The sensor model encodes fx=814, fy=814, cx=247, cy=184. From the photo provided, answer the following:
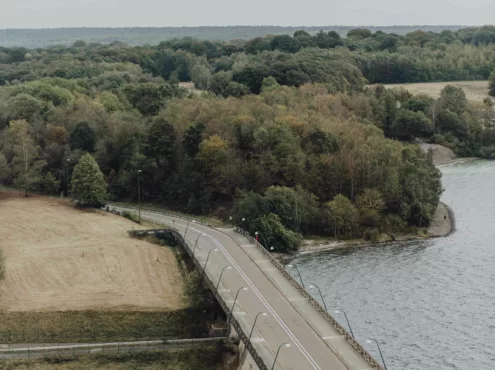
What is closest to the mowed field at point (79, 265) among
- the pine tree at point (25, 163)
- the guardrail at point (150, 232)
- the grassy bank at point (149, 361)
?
the guardrail at point (150, 232)

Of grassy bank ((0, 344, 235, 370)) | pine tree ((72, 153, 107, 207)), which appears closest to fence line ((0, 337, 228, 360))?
grassy bank ((0, 344, 235, 370))

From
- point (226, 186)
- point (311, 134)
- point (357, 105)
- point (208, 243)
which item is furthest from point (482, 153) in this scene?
point (208, 243)

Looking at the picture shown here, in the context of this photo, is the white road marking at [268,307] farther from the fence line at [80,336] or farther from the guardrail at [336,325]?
the fence line at [80,336]

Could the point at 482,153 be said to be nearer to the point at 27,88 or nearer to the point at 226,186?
the point at 226,186

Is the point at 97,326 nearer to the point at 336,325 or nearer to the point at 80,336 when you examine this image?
the point at 80,336

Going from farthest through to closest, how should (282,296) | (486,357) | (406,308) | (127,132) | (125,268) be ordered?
1. (127,132)
2. (125,268)
3. (406,308)
4. (282,296)
5. (486,357)

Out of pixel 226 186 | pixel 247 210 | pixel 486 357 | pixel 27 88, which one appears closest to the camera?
pixel 486 357
